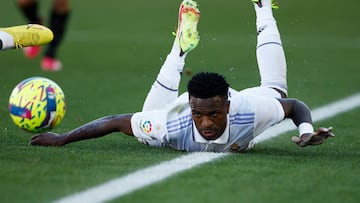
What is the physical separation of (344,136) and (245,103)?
6.33ft

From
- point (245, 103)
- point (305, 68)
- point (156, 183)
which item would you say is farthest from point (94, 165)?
point (305, 68)

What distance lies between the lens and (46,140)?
30.7 feet

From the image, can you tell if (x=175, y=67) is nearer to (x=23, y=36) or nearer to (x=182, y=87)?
(x=23, y=36)

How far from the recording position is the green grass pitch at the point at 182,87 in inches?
300

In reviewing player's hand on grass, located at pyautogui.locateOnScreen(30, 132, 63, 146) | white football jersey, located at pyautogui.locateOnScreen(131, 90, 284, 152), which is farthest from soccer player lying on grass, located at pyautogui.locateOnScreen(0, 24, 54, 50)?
white football jersey, located at pyautogui.locateOnScreen(131, 90, 284, 152)

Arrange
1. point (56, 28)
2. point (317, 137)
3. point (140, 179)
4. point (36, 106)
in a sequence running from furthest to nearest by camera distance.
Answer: point (56, 28), point (36, 106), point (317, 137), point (140, 179)

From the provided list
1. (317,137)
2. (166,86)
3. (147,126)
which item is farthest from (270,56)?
(317,137)

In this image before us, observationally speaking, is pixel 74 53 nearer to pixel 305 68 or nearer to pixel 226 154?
pixel 305 68

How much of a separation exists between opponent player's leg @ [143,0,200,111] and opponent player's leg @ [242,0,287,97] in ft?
2.40

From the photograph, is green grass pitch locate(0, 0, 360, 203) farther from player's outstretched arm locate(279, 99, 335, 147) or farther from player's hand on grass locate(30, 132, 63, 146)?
player's outstretched arm locate(279, 99, 335, 147)

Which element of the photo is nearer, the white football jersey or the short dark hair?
the short dark hair

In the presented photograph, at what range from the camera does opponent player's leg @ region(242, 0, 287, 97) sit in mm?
10062

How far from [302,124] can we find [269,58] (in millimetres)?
1516

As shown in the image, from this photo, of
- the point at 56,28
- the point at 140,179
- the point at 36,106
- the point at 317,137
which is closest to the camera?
the point at 140,179
